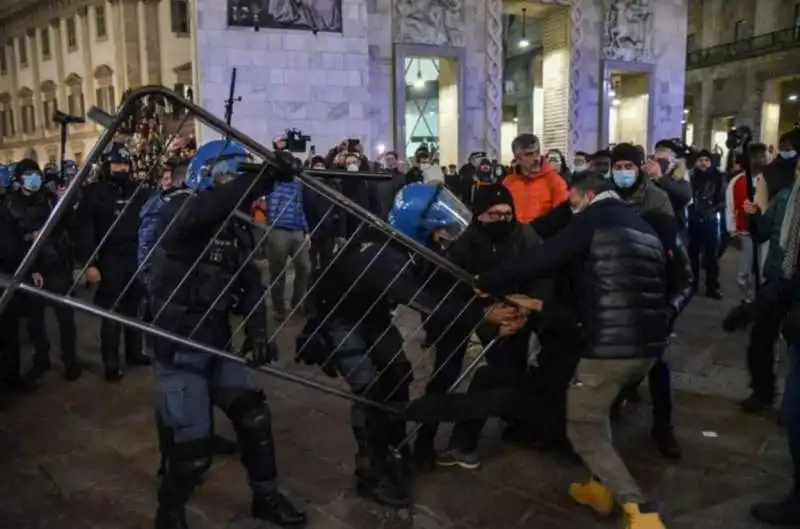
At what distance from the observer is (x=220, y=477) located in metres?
3.92

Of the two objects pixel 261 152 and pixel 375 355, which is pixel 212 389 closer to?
pixel 375 355

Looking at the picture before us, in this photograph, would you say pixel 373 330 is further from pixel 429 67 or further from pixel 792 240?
pixel 429 67

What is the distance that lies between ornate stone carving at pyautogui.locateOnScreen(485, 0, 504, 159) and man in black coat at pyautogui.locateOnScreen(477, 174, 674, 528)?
13701mm

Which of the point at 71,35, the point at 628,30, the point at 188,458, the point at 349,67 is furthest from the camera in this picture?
the point at 71,35

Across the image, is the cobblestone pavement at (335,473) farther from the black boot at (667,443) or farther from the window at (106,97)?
the window at (106,97)

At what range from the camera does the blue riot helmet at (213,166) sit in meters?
3.07

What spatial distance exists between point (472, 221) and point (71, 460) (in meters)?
2.84

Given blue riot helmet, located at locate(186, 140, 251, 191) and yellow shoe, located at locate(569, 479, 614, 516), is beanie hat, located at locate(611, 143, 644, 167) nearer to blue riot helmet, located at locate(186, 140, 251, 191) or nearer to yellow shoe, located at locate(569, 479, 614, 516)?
yellow shoe, located at locate(569, 479, 614, 516)

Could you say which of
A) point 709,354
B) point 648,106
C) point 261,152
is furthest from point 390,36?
point 261,152

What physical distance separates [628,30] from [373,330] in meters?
17.4

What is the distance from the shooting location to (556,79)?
17.9m

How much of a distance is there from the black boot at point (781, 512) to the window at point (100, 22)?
4207cm

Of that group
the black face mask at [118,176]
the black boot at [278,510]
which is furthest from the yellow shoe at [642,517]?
the black face mask at [118,176]

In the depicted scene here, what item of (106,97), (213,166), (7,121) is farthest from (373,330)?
(7,121)
